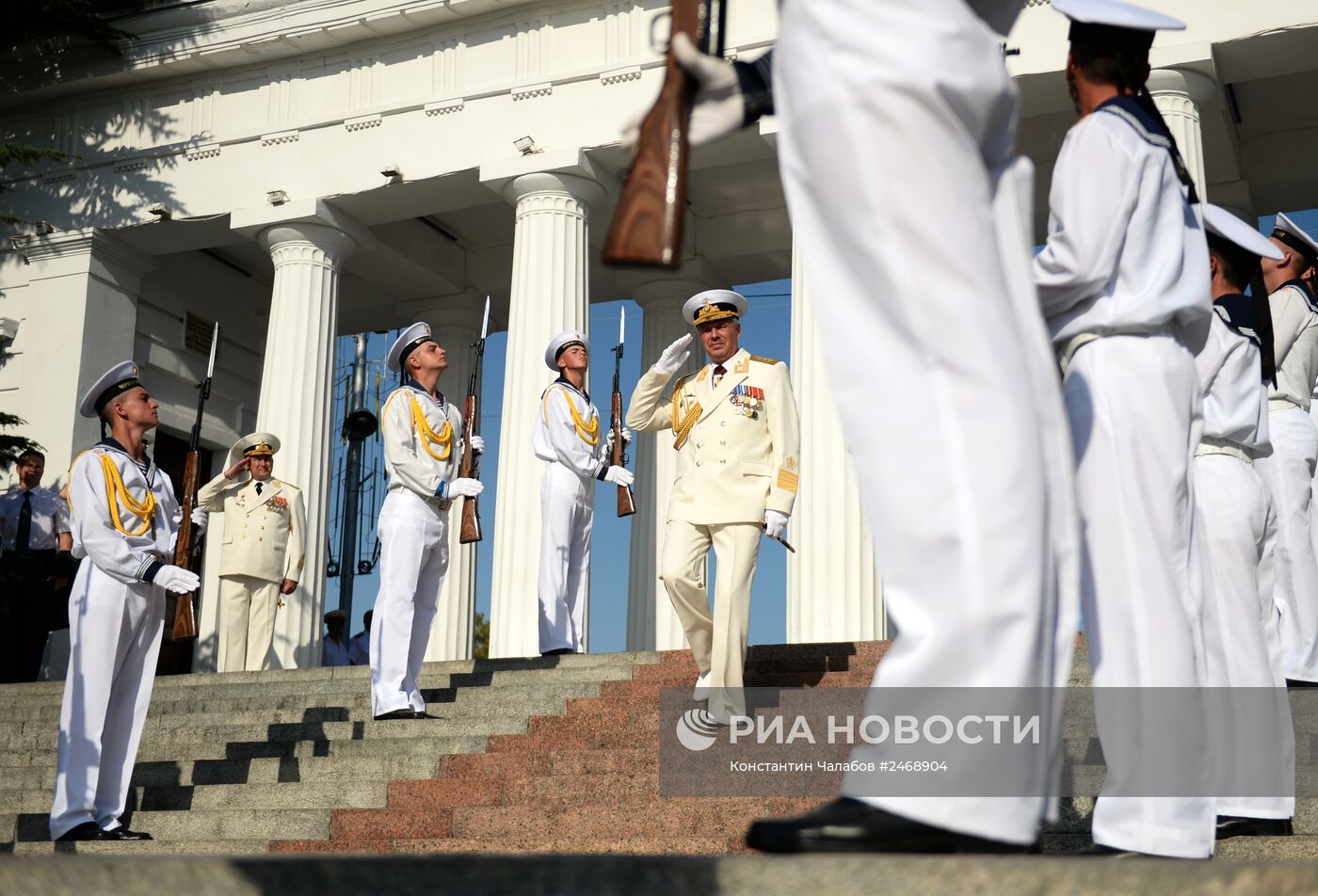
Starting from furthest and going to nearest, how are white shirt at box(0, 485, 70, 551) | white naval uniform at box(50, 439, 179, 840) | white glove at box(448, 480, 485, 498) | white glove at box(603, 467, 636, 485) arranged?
white shirt at box(0, 485, 70, 551), white glove at box(603, 467, 636, 485), white glove at box(448, 480, 485, 498), white naval uniform at box(50, 439, 179, 840)

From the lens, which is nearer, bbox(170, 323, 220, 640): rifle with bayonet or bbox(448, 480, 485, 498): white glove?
bbox(170, 323, 220, 640): rifle with bayonet

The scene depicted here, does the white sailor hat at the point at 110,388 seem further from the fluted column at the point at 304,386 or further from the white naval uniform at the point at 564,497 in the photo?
the fluted column at the point at 304,386

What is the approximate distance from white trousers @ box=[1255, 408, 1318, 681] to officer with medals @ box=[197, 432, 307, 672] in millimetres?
10157

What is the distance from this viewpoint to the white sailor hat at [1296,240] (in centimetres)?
780

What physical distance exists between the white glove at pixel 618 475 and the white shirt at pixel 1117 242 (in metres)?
8.32

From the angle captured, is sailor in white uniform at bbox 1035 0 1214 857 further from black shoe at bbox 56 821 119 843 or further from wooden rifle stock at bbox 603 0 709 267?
black shoe at bbox 56 821 119 843

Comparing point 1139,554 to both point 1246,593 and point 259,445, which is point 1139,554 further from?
point 259,445

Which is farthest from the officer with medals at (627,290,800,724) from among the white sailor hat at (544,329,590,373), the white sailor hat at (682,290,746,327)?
the white sailor hat at (544,329,590,373)

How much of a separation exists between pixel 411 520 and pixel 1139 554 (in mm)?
7253

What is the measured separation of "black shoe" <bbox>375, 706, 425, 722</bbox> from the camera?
9.34 m

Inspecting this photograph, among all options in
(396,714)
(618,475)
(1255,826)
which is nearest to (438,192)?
(618,475)

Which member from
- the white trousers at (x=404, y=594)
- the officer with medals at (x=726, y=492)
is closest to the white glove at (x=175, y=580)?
the white trousers at (x=404, y=594)

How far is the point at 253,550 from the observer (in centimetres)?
1526

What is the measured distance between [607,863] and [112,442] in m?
6.76
